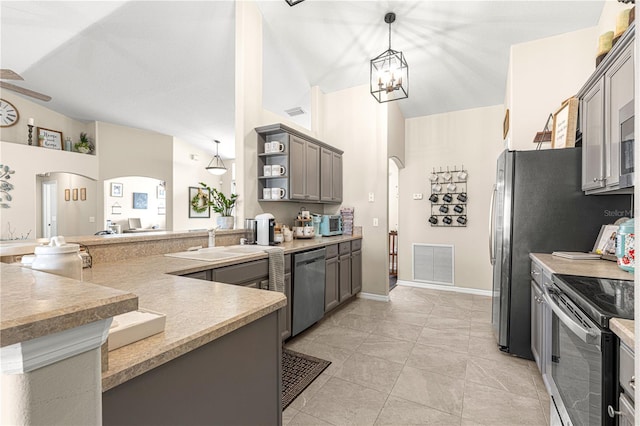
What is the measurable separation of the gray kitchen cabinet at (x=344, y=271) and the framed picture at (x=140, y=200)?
247 inches

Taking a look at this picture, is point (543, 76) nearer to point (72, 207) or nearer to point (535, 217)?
point (535, 217)

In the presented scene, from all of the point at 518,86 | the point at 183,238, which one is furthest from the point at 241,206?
the point at 518,86

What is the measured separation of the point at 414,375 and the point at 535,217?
1.60 m

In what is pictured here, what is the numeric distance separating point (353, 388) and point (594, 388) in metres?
1.38

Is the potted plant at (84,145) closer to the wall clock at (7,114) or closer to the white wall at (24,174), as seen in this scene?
the white wall at (24,174)

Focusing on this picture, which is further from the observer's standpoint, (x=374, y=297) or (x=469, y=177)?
(x=469, y=177)

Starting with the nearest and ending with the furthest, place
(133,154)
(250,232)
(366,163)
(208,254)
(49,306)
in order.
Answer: (49,306), (208,254), (250,232), (366,163), (133,154)

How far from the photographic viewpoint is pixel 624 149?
5.53 feet

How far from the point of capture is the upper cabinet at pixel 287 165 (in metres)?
3.28

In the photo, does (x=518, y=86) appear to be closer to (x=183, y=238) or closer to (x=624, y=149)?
(x=624, y=149)

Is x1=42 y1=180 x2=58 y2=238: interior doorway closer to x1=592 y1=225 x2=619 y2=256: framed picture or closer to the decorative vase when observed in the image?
the decorative vase

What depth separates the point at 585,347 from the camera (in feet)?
4.12

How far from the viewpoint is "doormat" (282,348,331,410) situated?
6.73 feet

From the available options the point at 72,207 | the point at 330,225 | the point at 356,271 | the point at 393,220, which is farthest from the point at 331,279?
the point at 72,207
